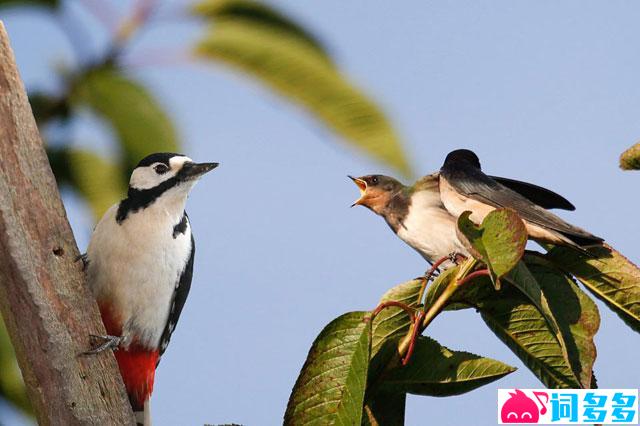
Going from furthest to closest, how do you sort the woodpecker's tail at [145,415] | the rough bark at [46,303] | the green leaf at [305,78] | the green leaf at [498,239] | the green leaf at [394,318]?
the green leaf at [305,78]
the woodpecker's tail at [145,415]
the rough bark at [46,303]
the green leaf at [394,318]
the green leaf at [498,239]

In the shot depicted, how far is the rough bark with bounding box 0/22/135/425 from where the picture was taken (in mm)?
3160

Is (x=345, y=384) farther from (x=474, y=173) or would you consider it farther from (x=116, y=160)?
(x=116, y=160)

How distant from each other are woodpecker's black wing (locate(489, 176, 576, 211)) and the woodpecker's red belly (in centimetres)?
163

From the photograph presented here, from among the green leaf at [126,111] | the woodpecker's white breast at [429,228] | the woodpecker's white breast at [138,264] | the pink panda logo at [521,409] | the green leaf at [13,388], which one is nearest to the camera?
the pink panda logo at [521,409]

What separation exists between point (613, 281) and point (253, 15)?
169 inches

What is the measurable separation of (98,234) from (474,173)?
163 cm

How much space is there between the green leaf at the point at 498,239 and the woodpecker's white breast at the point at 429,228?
2.00 m

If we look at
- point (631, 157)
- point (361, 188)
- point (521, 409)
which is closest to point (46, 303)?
point (521, 409)

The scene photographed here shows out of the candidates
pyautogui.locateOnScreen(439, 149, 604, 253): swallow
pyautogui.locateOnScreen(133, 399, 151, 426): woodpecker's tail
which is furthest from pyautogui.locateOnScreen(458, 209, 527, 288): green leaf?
pyautogui.locateOnScreen(133, 399, 151, 426): woodpecker's tail

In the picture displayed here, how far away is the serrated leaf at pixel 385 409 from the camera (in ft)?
9.73

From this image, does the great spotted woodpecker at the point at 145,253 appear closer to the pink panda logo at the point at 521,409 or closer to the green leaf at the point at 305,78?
the pink panda logo at the point at 521,409

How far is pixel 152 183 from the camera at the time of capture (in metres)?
3.91

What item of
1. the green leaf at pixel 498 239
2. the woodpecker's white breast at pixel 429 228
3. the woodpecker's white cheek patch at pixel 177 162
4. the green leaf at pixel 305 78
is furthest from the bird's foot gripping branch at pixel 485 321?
the green leaf at pixel 305 78

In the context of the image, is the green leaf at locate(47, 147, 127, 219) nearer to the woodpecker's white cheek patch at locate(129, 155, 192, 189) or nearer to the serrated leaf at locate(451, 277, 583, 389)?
the woodpecker's white cheek patch at locate(129, 155, 192, 189)
